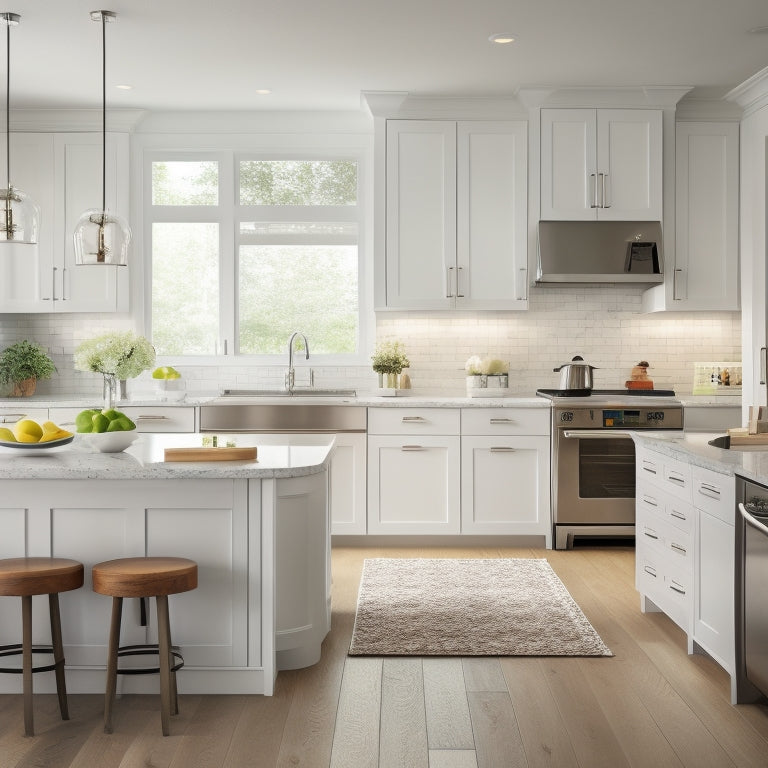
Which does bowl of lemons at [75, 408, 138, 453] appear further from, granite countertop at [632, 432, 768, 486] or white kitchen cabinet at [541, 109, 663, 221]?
white kitchen cabinet at [541, 109, 663, 221]

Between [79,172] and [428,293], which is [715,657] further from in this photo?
[79,172]

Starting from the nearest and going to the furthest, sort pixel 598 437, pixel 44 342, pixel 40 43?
pixel 40 43
pixel 598 437
pixel 44 342

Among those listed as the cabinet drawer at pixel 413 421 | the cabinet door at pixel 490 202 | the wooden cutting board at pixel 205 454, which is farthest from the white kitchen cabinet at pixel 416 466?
the wooden cutting board at pixel 205 454

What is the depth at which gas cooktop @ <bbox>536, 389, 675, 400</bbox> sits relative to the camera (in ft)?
18.1

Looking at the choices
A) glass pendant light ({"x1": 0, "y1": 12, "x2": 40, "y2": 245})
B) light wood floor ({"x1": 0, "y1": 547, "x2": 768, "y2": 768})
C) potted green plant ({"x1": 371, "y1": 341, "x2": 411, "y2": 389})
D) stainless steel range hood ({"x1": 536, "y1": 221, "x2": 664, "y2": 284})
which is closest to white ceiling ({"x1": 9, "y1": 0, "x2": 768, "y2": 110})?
stainless steel range hood ({"x1": 536, "y1": 221, "x2": 664, "y2": 284})

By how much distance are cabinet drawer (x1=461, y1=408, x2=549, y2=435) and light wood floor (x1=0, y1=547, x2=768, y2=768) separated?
6.35ft

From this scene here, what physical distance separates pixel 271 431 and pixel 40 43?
249 centimetres

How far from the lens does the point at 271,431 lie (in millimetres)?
5305

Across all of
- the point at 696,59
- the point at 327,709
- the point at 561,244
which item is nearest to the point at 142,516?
the point at 327,709

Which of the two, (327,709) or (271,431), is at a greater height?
(271,431)

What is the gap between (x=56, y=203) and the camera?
5734 mm

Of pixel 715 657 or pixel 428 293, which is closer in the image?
pixel 715 657

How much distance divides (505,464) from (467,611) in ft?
4.94

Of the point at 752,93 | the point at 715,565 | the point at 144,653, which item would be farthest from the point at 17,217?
the point at 752,93
